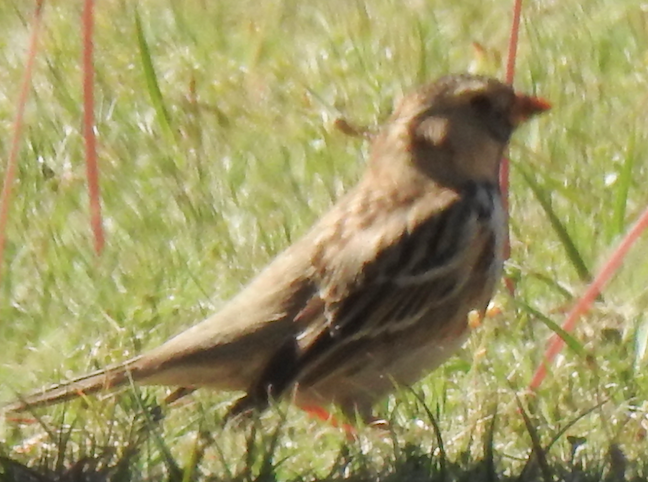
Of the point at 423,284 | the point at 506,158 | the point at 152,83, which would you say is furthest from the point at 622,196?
the point at 152,83

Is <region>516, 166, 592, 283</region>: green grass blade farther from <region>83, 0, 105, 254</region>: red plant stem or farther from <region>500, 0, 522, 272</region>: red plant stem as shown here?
<region>83, 0, 105, 254</region>: red plant stem

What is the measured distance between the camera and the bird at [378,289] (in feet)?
17.2

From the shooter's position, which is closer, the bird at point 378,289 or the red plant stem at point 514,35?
the red plant stem at point 514,35

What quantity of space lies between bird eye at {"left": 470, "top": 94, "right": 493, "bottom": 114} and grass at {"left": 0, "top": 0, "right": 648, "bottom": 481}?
30 centimetres

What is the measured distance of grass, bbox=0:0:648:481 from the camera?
15.8 feet

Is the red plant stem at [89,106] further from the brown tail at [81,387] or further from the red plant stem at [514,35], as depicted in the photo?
the red plant stem at [514,35]

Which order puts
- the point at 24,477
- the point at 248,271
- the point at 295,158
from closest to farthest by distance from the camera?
the point at 24,477 < the point at 248,271 < the point at 295,158

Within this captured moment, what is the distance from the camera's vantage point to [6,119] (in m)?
7.52

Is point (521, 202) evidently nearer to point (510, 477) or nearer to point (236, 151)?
point (236, 151)

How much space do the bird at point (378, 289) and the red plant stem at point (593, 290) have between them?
0.28 m

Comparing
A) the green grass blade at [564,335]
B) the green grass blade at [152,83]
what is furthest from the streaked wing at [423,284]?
the green grass blade at [152,83]

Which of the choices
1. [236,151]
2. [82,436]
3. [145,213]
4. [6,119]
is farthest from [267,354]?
[6,119]

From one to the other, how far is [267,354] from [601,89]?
2798 mm

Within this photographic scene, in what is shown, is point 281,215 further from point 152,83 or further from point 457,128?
point 457,128
